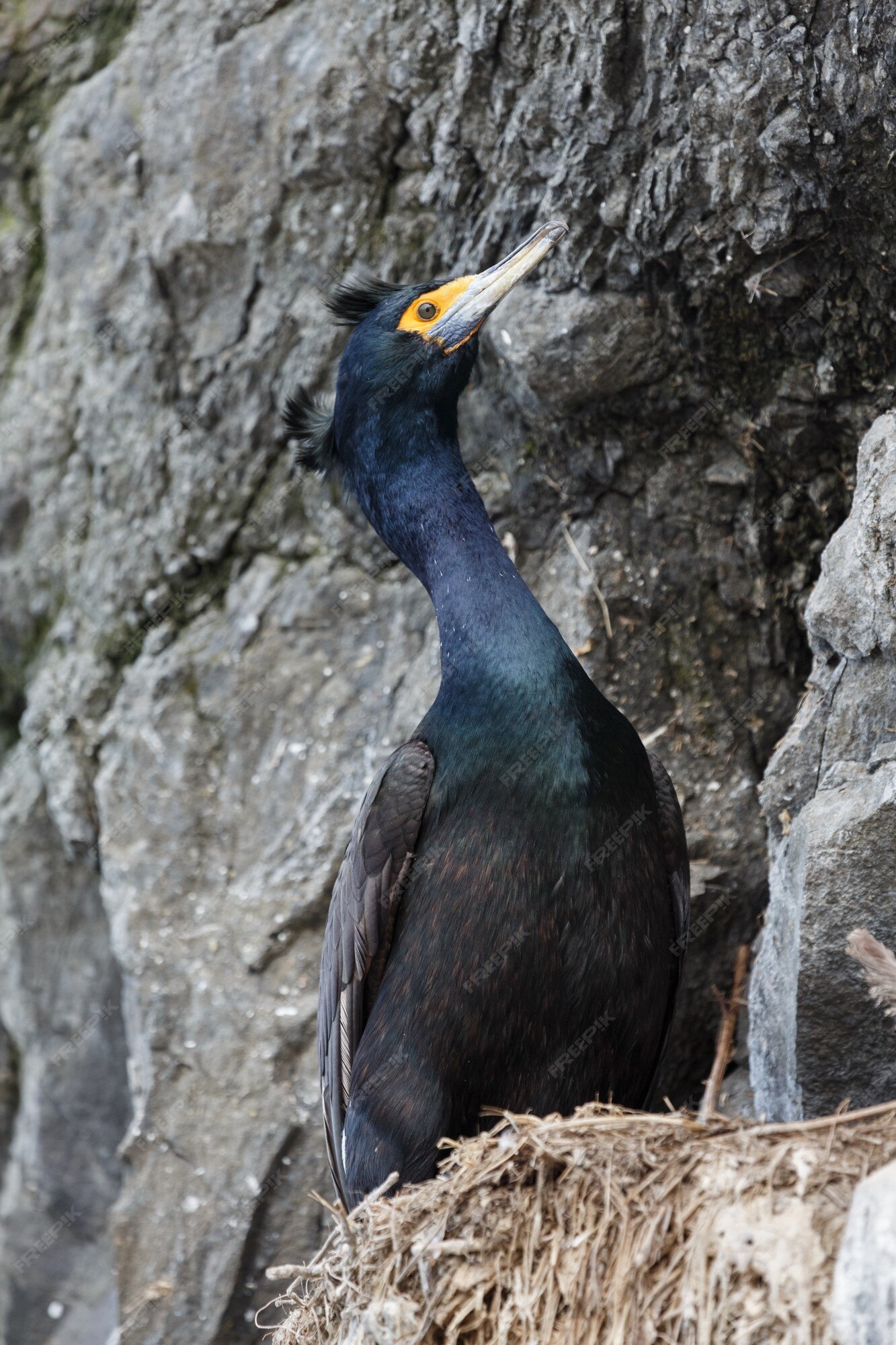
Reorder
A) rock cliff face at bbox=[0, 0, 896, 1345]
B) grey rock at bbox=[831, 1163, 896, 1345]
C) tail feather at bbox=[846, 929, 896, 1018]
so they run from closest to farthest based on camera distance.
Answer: grey rock at bbox=[831, 1163, 896, 1345] → tail feather at bbox=[846, 929, 896, 1018] → rock cliff face at bbox=[0, 0, 896, 1345]

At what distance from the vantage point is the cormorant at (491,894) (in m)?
3.28

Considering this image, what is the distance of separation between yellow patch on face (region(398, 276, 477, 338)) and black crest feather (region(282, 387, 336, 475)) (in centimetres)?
41

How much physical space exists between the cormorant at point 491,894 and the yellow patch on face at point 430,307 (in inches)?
2.8

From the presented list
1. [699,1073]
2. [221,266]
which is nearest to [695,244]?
[221,266]

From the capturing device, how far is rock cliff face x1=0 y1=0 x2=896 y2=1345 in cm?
387

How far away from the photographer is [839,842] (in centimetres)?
313

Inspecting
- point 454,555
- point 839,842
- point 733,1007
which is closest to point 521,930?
point 839,842
